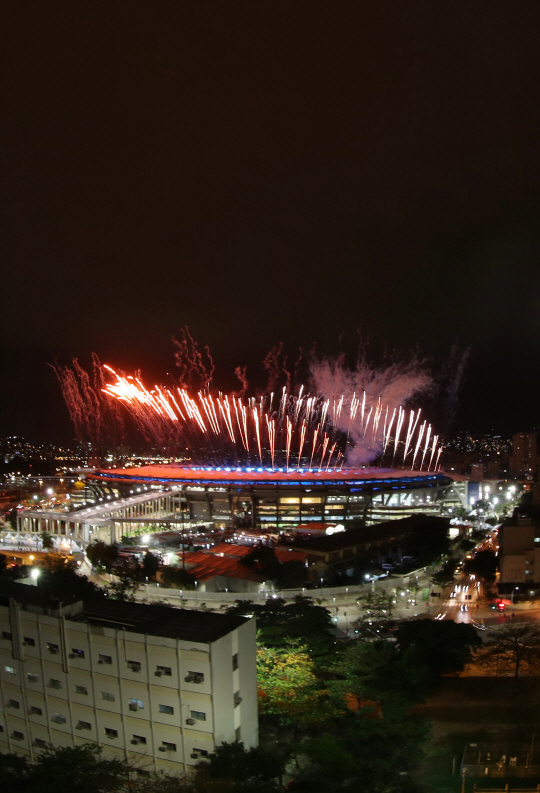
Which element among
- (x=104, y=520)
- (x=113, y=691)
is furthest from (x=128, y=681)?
(x=104, y=520)

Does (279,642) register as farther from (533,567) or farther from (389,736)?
(533,567)

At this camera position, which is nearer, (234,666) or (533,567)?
(234,666)

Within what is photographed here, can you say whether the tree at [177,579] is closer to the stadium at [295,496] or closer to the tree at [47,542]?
the tree at [47,542]

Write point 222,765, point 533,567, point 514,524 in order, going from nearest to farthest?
point 222,765 < point 533,567 < point 514,524

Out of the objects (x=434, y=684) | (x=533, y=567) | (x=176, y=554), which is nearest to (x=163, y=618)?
(x=434, y=684)

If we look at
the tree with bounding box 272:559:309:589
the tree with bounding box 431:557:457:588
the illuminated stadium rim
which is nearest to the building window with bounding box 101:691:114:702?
the tree with bounding box 272:559:309:589

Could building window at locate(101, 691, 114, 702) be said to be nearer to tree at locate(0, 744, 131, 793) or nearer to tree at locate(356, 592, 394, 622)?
tree at locate(0, 744, 131, 793)
